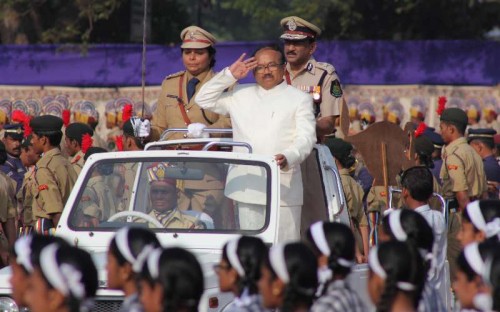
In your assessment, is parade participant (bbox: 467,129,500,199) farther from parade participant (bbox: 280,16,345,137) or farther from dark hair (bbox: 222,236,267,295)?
dark hair (bbox: 222,236,267,295)

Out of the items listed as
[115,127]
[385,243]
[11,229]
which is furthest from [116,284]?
[115,127]

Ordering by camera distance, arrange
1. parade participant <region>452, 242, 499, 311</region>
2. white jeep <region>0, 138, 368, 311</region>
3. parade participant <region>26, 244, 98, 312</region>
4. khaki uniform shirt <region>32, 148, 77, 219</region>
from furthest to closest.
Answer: khaki uniform shirt <region>32, 148, 77, 219</region>
white jeep <region>0, 138, 368, 311</region>
parade participant <region>452, 242, 499, 311</region>
parade participant <region>26, 244, 98, 312</region>

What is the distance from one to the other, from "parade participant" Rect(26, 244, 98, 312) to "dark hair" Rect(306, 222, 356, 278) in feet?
4.51

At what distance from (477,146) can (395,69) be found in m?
3.67

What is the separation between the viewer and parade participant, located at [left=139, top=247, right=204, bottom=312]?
17.8 ft

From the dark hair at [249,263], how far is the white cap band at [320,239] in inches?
11.5

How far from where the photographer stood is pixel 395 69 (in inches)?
690

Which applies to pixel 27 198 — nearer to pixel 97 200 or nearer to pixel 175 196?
pixel 97 200

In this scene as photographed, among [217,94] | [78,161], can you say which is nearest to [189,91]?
[217,94]

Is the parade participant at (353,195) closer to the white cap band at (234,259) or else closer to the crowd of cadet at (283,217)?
the crowd of cadet at (283,217)

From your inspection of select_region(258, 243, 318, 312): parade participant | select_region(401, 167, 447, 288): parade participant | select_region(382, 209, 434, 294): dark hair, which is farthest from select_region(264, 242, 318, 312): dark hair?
select_region(401, 167, 447, 288): parade participant

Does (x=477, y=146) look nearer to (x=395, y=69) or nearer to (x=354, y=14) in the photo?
(x=395, y=69)

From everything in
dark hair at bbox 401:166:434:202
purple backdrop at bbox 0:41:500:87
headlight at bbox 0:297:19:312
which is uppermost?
purple backdrop at bbox 0:41:500:87

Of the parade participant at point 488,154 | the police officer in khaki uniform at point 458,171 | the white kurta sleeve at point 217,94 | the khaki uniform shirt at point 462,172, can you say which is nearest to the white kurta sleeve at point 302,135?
the white kurta sleeve at point 217,94
